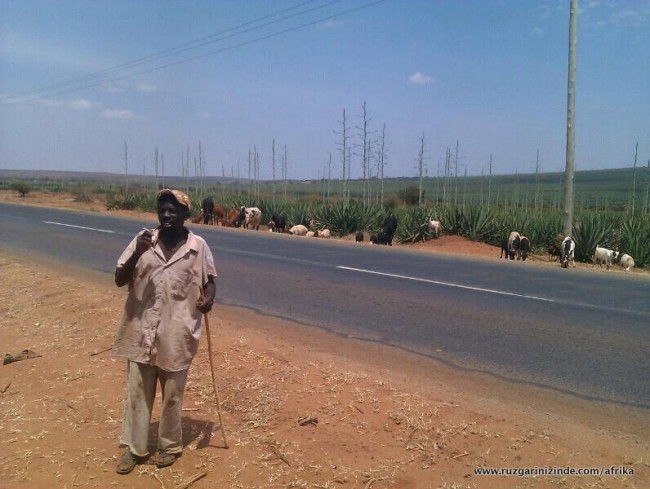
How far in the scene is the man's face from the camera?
3996mm

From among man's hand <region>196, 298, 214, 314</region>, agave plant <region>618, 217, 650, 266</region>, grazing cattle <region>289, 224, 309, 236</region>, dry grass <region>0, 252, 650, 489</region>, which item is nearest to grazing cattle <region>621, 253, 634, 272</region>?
agave plant <region>618, 217, 650, 266</region>

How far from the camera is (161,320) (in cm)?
401

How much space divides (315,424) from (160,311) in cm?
153

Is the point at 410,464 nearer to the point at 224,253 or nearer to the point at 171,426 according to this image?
the point at 171,426

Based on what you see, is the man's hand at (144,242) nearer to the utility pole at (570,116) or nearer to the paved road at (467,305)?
the paved road at (467,305)

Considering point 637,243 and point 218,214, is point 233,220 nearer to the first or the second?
point 218,214

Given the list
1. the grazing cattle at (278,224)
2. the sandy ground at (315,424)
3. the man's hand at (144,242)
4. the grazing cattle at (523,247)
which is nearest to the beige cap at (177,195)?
the man's hand at (144,242)

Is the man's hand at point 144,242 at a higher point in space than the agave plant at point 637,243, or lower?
higher

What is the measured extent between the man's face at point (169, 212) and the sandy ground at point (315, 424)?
5.32ft

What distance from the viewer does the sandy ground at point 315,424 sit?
3.92 metres

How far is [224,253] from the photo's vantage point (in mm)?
16734

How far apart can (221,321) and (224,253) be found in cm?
843

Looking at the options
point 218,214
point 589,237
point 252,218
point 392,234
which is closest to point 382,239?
point 392,234

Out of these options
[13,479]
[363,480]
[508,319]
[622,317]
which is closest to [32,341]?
[13,479]
